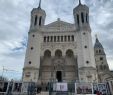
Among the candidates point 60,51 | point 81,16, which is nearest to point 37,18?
point 60,51

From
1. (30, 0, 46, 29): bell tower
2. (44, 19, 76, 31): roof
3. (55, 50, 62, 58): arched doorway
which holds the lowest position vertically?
(55, 50, 62, 58): arched doorway

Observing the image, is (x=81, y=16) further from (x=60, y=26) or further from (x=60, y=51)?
(x=60, y=51)

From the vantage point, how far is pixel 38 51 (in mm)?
31812

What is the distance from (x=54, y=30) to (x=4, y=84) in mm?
18002

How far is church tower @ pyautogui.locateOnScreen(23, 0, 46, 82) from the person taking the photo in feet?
96.3

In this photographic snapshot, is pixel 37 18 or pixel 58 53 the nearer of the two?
pixel 58 53

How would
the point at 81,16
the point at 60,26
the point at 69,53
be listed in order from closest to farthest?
the point at 69,53
the point at 60,26
the point at 81,16

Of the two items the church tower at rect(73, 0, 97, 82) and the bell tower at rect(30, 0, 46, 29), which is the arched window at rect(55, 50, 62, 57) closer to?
the church tower at rect(73, 0, 97, 82)

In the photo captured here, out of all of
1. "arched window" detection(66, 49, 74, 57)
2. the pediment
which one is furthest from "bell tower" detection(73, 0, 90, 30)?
"arched window" detection(66, 49, 74, 57)

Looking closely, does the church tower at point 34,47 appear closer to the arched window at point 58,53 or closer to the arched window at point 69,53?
the arched window at point 58,53

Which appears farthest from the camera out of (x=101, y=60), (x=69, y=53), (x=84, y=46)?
(x=101, y=60)

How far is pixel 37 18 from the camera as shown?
3497 centimetres

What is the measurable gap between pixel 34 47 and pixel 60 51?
229 inches

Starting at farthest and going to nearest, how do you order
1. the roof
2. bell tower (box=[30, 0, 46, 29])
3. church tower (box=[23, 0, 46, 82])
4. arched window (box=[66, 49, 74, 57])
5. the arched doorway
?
bell tower (box=[30, 0, 46, 29])
the roof
the arched doorway
arched window (box=[66, 49, 74, 57])
church tower (box=[23, 0, 46, 82])
